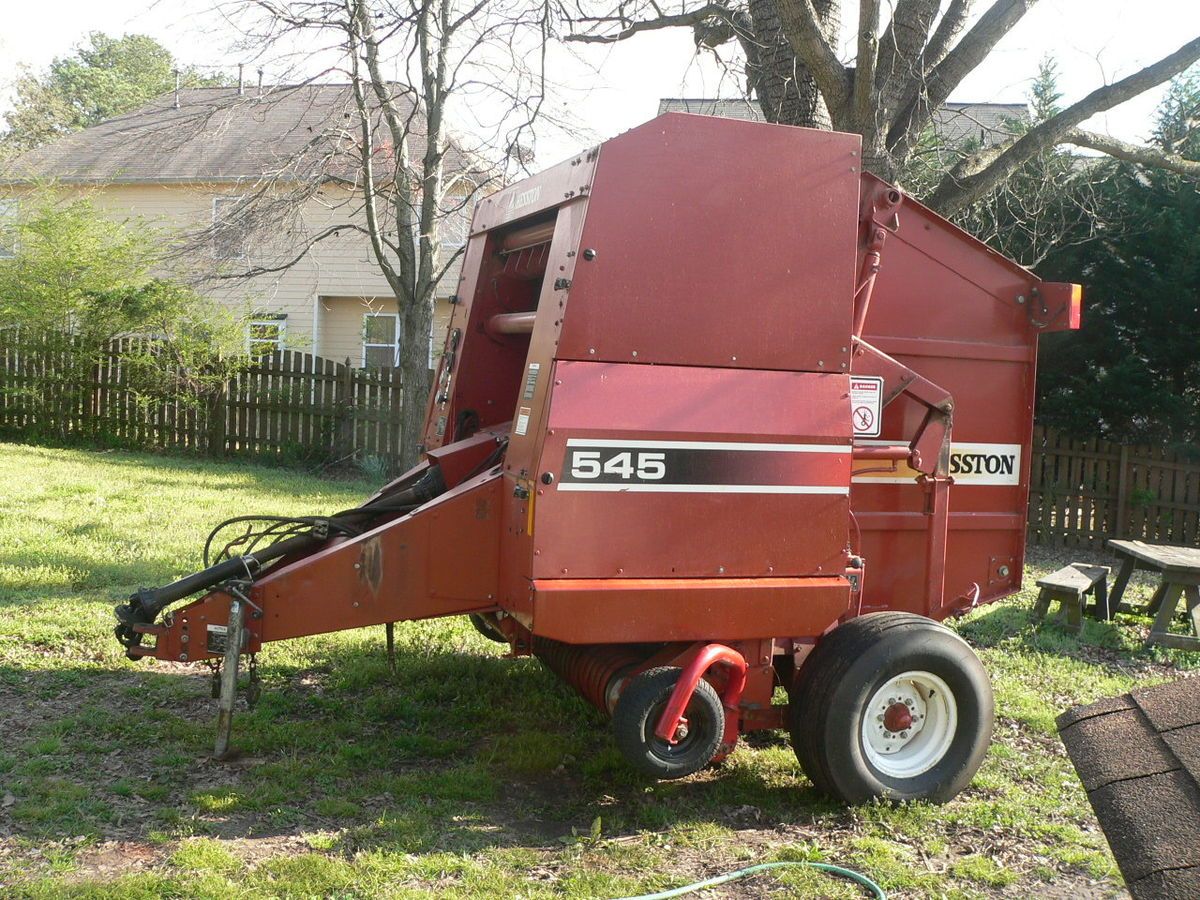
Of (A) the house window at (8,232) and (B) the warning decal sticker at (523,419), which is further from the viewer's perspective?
(A) the house window at (8,232)

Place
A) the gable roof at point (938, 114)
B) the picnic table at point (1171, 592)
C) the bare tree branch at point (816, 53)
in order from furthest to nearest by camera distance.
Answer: the gable roof at point (938, 114)
the picnic table at point (1171, 592)
the bare tree branch at point (816, 53)

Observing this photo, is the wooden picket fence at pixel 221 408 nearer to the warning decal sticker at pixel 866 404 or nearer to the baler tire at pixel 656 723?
the warning decal sticker at pixel 866 404

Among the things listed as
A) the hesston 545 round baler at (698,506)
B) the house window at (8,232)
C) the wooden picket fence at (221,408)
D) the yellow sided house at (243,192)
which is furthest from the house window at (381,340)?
the hesston 545 round baler at (698,506)

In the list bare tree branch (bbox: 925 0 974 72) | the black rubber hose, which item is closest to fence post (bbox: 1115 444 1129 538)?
bare tree branch (bbox: 925 0 974 72)

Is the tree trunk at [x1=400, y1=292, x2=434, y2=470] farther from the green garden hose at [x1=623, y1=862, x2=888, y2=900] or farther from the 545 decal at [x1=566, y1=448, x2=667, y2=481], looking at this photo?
the green garden hose at [x1=623, y1=862, x2=888, y2=900]

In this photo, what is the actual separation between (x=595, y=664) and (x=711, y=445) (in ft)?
3.52

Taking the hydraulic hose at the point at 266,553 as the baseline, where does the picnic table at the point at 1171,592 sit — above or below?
below

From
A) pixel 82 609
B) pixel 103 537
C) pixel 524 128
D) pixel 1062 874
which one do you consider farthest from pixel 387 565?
pixel 524 128

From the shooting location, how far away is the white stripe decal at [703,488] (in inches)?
154

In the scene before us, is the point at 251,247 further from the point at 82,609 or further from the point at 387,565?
the point at 387,565

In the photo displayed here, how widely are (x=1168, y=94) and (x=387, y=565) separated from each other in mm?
11442

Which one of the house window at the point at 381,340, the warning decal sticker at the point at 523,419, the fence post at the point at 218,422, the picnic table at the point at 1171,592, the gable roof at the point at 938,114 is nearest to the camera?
the warning decal sticker at the point at 523,419

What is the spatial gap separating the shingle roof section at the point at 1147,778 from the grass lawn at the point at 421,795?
199cm

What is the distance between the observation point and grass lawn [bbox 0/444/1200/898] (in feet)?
12.2
